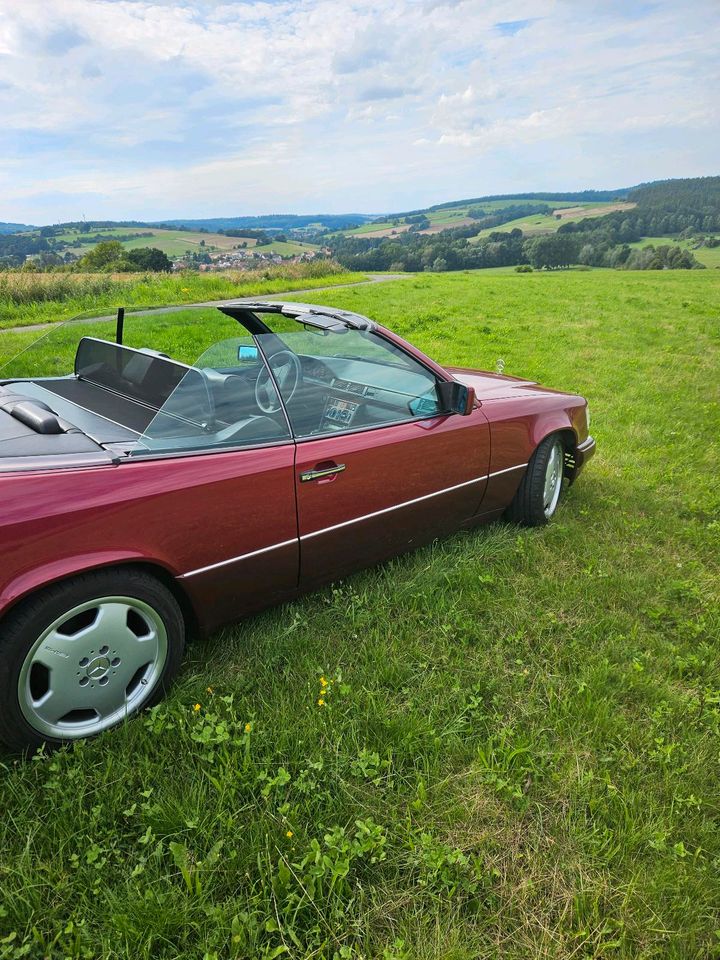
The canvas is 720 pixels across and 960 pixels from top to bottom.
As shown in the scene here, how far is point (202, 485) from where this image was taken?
2.16 metres

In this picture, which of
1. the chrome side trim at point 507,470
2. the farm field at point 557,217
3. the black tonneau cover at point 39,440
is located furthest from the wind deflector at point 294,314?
the farm field at point 557,217

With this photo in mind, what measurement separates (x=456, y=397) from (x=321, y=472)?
974 millimetres

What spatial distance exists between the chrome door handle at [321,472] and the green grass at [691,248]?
4435cm

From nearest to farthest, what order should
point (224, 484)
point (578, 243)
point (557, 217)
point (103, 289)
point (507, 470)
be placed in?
point (224, 484), point (507, 470), point (103, 289), point (578, 243), point (557, 217)

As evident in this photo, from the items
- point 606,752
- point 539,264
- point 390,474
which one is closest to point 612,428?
point 390,474

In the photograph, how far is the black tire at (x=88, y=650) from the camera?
1806 mm

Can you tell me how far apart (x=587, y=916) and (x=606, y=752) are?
0.63 m

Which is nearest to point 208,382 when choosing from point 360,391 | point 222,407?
point 222,407

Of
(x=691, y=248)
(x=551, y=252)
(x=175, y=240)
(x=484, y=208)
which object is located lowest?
(x=551, y=252)

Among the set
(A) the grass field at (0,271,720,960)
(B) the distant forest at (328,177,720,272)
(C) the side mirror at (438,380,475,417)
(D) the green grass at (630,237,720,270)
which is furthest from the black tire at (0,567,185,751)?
(D) the green grass at (630,237,720,270)

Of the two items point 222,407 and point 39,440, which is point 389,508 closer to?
point 222,407

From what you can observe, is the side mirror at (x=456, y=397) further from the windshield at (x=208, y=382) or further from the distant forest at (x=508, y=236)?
the distant forest at (x=508, y=236)

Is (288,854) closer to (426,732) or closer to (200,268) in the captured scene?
(426,732)

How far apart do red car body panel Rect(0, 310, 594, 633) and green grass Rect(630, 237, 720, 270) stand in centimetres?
4338
